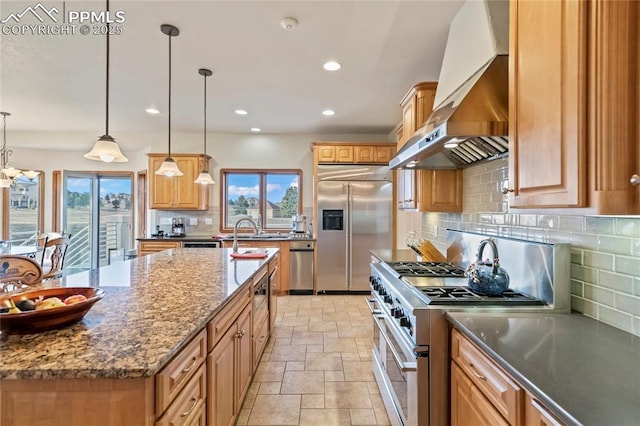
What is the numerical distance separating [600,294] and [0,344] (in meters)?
2.23

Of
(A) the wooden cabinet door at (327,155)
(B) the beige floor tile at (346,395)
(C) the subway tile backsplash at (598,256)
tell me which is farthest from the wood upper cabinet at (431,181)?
(A) the wooden cabinet door at (327,155)

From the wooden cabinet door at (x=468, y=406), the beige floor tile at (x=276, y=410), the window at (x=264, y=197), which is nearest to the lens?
the wooden cabinet door at (x=468, y=406)

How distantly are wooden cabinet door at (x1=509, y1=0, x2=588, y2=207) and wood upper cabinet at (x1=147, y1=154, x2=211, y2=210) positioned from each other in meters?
4.94

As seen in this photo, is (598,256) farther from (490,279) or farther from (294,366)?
(294,366)

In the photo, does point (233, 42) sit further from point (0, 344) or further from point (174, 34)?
point (0, 344)

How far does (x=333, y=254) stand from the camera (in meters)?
5.01

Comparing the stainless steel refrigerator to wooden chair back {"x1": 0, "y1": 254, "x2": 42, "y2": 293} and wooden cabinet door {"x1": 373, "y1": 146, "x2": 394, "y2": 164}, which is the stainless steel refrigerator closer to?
wooden cabinet door {"x1": 373, "y1": 146, "x2": 394, "y2": 164}

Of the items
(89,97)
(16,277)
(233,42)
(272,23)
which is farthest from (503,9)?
(89,97)

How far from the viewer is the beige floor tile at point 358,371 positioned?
2492mm

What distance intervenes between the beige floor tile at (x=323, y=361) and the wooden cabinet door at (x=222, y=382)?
96 centimetres

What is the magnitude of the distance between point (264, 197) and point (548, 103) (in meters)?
5.07

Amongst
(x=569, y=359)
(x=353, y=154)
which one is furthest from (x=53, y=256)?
(x=569, y=359)

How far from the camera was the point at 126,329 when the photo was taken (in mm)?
1171

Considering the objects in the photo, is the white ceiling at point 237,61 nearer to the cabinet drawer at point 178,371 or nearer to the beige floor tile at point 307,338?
the cabinet drawer at point 178,371
